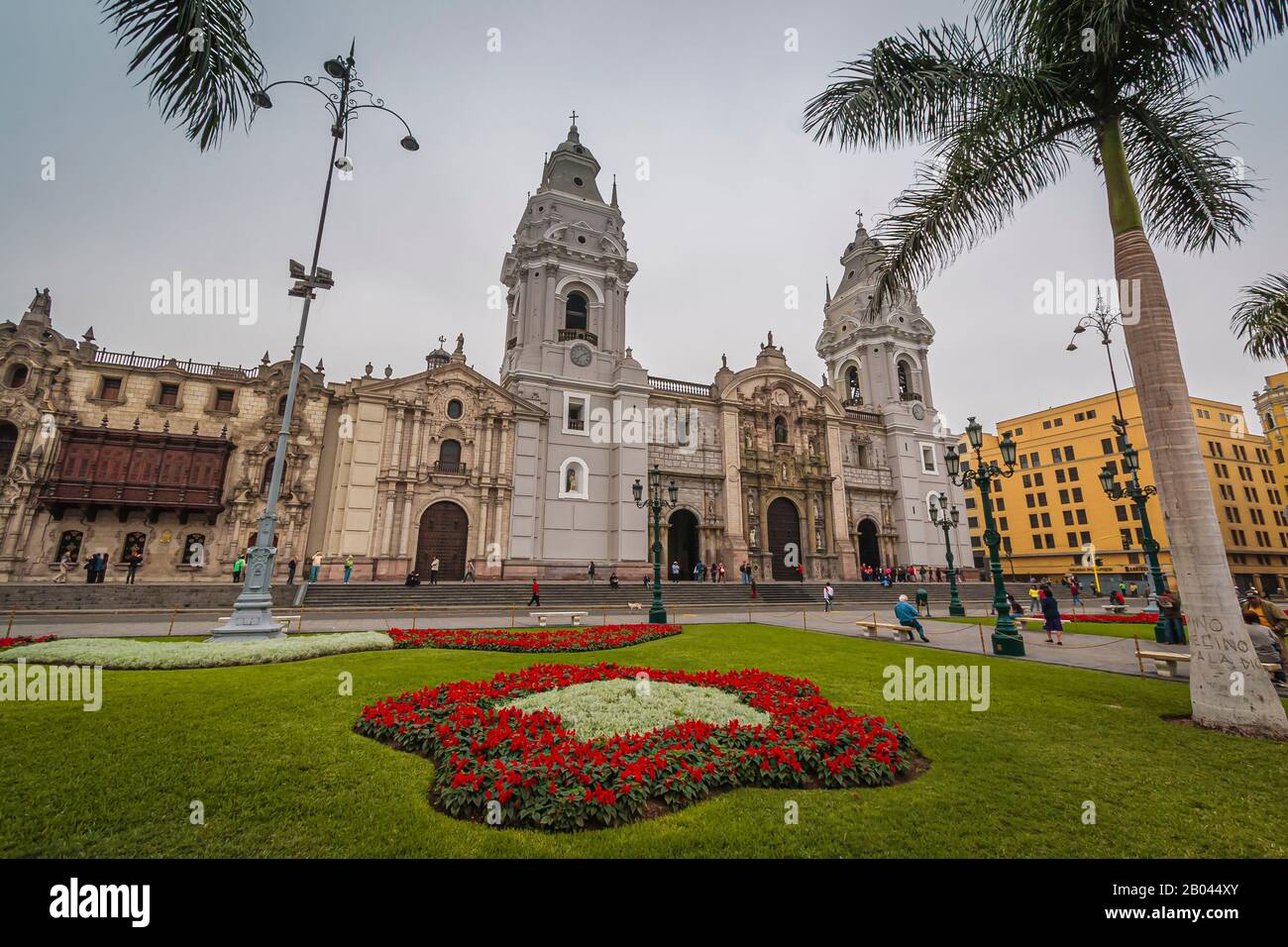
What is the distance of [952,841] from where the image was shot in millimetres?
3639

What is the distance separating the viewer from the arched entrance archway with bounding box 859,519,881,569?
38.6 metres

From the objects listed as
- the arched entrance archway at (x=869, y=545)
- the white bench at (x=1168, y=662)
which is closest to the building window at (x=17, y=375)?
the white bench at (x=1168, y=662)

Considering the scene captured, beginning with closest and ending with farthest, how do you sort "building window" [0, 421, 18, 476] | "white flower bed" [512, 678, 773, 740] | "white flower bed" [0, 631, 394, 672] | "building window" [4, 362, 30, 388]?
"white flower bed" [512, 678, 773, 740], "white flower bed" [0, 631, 394, 672], "building window" [0, 421, 18, 476], "building window" [4, 362, 30, 388]

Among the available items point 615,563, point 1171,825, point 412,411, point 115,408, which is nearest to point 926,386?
point 615,563

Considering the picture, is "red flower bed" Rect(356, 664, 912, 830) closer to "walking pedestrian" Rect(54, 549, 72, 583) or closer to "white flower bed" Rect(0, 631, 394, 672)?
"white flower bed" Rect(0, 631, 394, 672)

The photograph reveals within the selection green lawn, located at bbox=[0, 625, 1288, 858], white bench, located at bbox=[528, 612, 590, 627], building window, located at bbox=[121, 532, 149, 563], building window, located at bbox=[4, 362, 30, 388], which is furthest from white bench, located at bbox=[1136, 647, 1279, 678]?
building window, located at bbox=[4, 362, 30, 388]

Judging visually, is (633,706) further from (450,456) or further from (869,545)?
(869,545)

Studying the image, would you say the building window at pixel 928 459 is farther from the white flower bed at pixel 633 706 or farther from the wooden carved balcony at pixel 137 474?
the wooden carved balcony at pixel 137 474

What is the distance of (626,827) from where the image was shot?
3902mm

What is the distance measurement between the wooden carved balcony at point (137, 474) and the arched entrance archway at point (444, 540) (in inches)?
355

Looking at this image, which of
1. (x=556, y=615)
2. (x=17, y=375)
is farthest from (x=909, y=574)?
(x=17, y=375)

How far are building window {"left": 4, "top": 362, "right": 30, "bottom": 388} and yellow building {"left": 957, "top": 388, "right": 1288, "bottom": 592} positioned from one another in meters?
63.4

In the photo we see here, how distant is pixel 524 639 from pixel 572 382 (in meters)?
21.7

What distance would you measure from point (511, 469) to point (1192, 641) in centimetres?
2760
